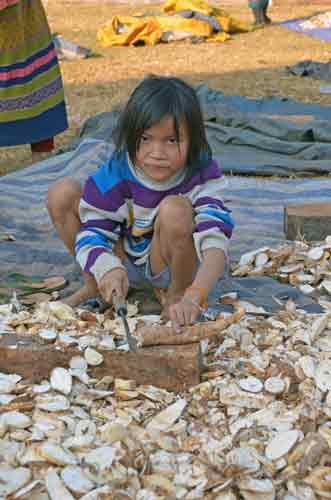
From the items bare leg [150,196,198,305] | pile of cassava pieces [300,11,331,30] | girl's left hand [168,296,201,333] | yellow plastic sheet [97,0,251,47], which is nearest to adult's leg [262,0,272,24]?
pile of cassava pieces [300,11,331,30]

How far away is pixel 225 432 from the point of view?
179 centimetres

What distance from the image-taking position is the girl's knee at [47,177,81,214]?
97.1 inches

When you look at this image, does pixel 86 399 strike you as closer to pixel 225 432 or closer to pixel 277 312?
pixel 225 432

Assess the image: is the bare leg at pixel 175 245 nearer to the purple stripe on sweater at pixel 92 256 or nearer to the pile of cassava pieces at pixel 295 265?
the purple stripe on sweater at pixel 92 256

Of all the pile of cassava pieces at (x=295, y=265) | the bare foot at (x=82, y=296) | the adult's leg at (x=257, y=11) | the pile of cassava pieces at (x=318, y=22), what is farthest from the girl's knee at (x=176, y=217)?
the adult's leg at (x=257, y=11)

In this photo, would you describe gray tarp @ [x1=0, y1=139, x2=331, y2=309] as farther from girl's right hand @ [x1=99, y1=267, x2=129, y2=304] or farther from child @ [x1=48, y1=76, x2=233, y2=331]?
girl's right hand @ [x1=99, y1=267, x2=129, y2=304]

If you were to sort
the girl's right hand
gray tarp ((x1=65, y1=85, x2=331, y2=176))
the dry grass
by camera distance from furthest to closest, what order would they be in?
the dry grass, gray tarp ((x1=65, y1=85, x2=331, y2=176)), the girl's right hand

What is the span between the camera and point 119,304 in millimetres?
2061

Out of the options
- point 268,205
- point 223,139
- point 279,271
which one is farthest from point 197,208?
point 223,139

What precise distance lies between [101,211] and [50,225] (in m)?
1.13

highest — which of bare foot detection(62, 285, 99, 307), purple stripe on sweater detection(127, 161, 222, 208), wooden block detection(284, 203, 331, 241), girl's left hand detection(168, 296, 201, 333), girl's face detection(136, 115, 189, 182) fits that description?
girl's face detection(136, 115, 189, 182)

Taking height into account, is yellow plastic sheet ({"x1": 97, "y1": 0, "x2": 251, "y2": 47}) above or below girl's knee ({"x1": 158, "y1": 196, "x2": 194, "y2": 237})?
below

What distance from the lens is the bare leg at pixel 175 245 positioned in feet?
7.45

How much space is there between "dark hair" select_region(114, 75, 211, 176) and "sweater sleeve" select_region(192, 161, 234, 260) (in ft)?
0.31
